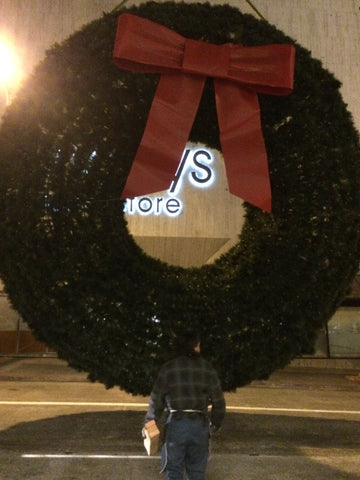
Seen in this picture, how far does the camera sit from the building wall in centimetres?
1024

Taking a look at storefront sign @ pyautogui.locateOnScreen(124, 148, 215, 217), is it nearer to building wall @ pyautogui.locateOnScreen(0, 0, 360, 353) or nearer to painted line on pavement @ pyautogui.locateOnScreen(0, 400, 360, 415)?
building wall @ pyautogui.locateOnScreen(0, 0, 360, 353)

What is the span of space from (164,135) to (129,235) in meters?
0.90

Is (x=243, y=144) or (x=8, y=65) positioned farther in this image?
(x=8, y=65)

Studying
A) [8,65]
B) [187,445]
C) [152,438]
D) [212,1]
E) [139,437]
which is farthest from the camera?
[212,1]

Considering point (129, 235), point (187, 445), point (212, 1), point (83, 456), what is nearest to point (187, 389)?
point (187, 445)

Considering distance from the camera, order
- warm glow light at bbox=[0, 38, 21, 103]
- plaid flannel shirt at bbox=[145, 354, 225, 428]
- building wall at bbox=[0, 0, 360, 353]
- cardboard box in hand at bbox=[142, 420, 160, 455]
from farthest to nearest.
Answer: building wall at bbox=[0, 0, 360, 353], warm glow light at bbox=[0, 38, 21, 103], plaid flannel shirt at bbox=[145, 354, 225, 428], cardboard box in hand at bbox=[142, 420, 160, 455]

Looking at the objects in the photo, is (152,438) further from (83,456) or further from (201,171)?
(201,171)

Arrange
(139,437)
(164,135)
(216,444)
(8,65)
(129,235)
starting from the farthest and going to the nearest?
(8,65) < (139,437) < (216,444) < (129,235) < (164,135)

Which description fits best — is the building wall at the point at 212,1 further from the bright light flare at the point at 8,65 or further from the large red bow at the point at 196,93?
the large red bow at the point at 196,93

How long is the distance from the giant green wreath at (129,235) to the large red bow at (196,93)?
0.22 m

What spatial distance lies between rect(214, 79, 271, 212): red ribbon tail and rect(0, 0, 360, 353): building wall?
20.7 feet

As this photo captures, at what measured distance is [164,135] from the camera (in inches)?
153

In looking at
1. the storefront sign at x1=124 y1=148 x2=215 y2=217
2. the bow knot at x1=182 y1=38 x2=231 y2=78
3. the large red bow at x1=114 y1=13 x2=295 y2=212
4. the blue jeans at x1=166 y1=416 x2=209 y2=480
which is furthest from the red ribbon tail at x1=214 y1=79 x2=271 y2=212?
the storefront sign at x1=124 y1=148 x2=215 y2=217

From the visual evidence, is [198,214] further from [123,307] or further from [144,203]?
[123,307]
